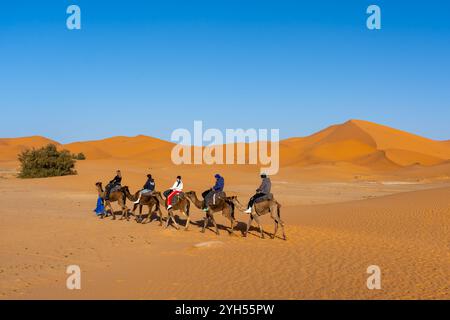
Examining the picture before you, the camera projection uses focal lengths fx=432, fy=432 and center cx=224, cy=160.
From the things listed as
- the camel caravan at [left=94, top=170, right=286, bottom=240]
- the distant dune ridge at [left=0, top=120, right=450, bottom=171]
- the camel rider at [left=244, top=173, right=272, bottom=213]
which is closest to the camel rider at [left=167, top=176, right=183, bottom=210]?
the camel caravan at [left=94, top=170, right=286, bottom=240]

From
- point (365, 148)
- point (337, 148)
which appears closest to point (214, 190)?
point (337, 148)

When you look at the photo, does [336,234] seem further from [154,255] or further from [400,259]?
[154,255]

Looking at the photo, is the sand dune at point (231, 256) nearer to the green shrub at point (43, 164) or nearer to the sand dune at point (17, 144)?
the green shrub at point (43, 164)

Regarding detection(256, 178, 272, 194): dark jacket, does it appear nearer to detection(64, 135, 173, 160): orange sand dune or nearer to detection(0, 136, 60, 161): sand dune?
detection(64, 135, 173, 160): orange sand dune

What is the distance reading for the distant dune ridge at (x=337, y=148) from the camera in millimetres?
94000

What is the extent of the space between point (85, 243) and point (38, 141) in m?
144

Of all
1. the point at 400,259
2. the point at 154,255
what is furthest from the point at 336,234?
the point at 154,255

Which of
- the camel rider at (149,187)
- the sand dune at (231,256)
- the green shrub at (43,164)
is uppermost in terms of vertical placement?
the green shrub at (43,164)

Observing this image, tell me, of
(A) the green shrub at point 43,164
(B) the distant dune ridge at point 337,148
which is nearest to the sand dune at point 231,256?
(A) the green shrub at point 43,164

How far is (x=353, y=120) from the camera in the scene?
136250 millimetres

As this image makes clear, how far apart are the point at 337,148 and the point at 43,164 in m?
83.2

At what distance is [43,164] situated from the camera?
4116cm

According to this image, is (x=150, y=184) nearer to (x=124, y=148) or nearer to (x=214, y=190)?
(x=214, y=190)

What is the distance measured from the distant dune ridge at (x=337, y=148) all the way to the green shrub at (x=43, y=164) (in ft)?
190
